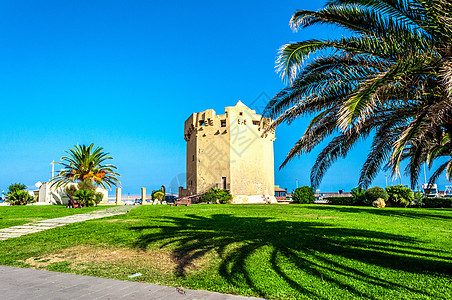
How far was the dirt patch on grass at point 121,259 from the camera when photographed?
4.70m

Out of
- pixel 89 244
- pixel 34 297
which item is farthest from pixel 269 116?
pixel 34 297

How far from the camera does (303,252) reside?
521 centimetres

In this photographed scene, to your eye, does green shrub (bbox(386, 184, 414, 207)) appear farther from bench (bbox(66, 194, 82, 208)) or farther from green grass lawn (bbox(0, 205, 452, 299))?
bench (bbox(66, 194, 82, 208))

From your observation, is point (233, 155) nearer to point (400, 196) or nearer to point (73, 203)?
point (400, 196)

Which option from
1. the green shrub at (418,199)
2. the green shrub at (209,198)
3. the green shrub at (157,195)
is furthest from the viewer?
the green shrub at (157,195)

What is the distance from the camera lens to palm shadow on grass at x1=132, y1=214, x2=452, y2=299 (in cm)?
394

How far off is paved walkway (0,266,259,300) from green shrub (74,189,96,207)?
623 inches

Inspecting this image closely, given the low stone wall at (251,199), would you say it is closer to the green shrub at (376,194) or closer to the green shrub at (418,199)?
the green shrub at (376,194)

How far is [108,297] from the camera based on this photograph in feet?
11.2

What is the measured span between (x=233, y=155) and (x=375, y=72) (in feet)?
75.9

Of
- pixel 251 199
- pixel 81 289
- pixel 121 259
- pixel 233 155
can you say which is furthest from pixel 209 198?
pixel 81 289

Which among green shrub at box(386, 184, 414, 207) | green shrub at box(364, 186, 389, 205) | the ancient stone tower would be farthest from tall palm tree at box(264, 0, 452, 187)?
the ancient stone tower

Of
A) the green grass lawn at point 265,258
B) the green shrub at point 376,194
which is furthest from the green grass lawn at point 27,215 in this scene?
the green shrub at point 376,194

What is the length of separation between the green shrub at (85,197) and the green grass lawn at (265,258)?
474 inches
